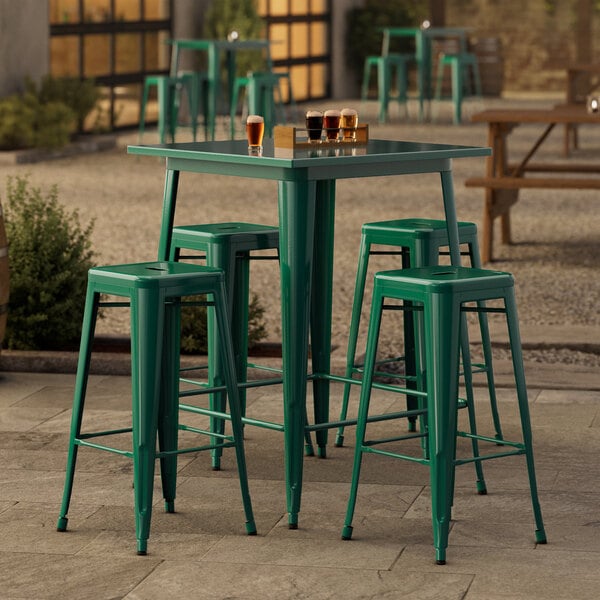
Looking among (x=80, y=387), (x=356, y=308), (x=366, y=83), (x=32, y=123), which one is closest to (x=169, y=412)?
(x=80, y=387)

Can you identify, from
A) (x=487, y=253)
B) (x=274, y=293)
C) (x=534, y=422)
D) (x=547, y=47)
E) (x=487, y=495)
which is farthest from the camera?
(x=547, y=47)

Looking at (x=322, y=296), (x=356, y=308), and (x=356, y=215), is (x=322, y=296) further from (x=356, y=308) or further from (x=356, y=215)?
(x=356, y=215)

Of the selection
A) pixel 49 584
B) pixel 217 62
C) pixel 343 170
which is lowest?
pixel 49 584

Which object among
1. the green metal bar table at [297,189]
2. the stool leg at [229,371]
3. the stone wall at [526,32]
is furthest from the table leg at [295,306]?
the stone wall at [526,32]

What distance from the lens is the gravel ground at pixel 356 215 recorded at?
6559 millimetres

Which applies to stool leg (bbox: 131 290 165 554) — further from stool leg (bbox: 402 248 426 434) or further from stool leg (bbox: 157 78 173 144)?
stool leg (bbox: 157 78 173 144)

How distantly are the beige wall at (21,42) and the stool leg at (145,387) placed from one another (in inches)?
416

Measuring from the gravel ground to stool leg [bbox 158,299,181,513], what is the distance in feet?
6.46

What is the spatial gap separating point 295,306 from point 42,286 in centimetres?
192

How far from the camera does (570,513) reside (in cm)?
365

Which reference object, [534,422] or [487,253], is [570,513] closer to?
[534,422]

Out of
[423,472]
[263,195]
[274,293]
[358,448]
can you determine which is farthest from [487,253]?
[358,448]

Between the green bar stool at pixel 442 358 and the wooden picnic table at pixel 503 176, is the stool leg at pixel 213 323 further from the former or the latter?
the wooden picnic table at pixel 503 176

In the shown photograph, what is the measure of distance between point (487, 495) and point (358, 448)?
1.64ft
